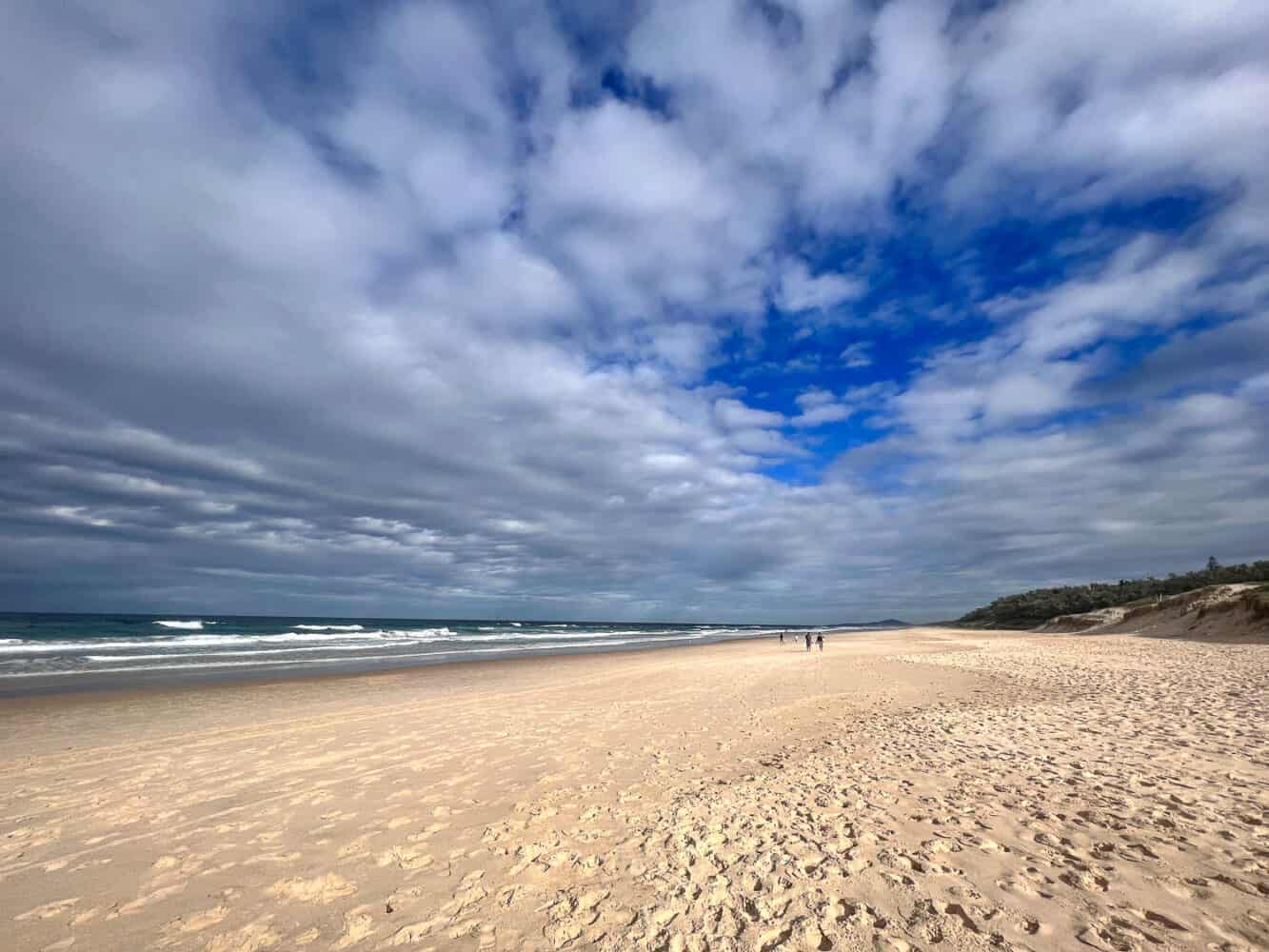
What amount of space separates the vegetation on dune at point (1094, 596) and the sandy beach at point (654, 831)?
43083 millimetres

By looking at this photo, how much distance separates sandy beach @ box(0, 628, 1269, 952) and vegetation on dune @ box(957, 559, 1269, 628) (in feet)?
141

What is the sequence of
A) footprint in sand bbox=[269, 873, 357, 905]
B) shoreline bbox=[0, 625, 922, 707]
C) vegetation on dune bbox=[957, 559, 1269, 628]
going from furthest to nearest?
1. vegetation on dune bbox=[957, 559, 1269, 628]
2. shoreline bbox=[0, 625, 922, 707]
3. footprint in sand bbox=[269, 873, 357, 905]

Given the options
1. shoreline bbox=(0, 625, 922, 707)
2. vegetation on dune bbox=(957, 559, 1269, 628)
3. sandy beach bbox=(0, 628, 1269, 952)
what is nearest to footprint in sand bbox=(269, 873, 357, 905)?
sandy beach bbox=(0, 628, 1269, 952)

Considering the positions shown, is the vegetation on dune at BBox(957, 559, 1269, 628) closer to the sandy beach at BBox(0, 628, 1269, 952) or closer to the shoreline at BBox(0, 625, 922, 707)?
the sandy beach at BBox(0, 628, 1269, 952)

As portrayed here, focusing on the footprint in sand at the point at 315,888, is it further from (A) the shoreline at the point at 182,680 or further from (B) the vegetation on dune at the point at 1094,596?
(B) the vegetation on dune at the point at 1094,596

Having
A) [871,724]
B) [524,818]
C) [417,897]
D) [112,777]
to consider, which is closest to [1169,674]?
[871,724]

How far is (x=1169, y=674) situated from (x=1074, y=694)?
6278mm

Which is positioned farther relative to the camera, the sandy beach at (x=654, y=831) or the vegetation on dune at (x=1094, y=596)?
the vegetation on dune at (x=1094, y=596)

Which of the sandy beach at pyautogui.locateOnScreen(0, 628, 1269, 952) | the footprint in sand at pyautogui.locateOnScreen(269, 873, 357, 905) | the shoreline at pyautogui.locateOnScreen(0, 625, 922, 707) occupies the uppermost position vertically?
the shoreline at pyautogui.locateOnScreen(0, 625, 922, 707)

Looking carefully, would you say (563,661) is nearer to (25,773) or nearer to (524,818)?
(25,773)

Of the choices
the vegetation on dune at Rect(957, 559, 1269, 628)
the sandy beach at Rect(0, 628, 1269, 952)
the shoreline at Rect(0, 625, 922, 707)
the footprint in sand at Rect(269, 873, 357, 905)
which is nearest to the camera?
the sandy beach at Rect(0, 628, 1269, 952)

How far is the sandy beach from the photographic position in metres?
4.38

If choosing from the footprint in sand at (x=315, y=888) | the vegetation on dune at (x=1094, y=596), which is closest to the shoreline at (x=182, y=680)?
the footprint in sand at (x=315, y=888)

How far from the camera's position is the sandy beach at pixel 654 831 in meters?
4.38
